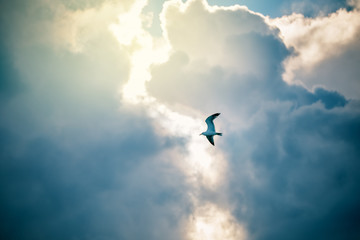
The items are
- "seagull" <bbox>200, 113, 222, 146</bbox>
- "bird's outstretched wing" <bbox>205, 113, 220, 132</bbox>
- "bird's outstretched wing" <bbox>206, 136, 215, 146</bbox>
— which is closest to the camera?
"bird's outstretched wing" <bbox>205, 113, 220, 132</bbox>

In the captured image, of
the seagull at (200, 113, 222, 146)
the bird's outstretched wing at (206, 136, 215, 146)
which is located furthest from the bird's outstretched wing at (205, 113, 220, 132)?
the bird's outstretched wing at (206, 136, 215, 146)

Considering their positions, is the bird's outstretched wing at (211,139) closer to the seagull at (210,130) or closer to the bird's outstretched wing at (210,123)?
the seagull at (210,130)

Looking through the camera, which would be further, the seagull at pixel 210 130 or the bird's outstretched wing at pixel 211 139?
the bird's outstretched wing at pixel 211 139

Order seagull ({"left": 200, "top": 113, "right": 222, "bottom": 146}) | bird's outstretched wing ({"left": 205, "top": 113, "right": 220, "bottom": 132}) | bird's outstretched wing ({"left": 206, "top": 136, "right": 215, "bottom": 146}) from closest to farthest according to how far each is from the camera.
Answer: bird's outstretched wing ({"left": 205, "top": 113, "right": 220, "bottom": 132}) < seagull ({"left": 200, "top": 113, "right": 222, "bottom": 146}) < bird's outstretched wing ({"left": 206, "top": 136, "right": 215, "bottom": 146})

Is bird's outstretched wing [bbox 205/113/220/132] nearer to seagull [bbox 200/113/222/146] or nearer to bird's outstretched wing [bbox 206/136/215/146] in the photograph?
seagull [bbox 200/113/222/146]

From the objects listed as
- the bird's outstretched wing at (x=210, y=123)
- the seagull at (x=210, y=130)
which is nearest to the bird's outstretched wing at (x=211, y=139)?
the seagull at (x=210, y=130)

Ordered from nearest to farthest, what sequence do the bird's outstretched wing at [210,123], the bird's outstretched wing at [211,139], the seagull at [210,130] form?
the bird's outstretched wing at [210,123]
the seagull at [210,130]
the bird's outstretched wing at [211,139]

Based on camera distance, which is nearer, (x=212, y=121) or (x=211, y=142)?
(x=212, y=121)

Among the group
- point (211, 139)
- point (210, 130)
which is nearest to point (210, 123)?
point (210, 130)

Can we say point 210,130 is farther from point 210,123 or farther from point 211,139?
point 211,139

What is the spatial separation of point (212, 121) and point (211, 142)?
7.26 metres

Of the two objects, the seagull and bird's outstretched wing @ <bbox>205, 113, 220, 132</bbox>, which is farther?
the seagull

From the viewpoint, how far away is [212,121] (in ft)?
146

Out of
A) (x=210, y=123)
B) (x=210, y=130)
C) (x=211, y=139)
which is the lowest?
(x=211, y=139)
